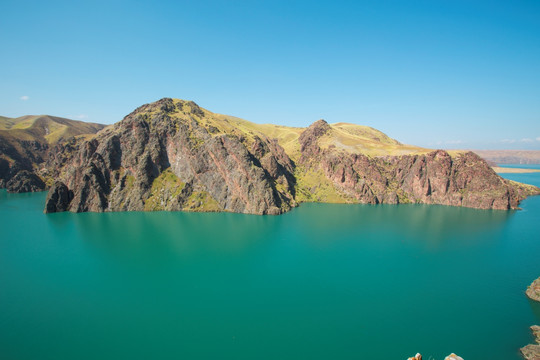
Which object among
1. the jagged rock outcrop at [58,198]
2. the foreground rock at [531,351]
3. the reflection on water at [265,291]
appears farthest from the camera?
the jagged rock outcrop at [58,198]

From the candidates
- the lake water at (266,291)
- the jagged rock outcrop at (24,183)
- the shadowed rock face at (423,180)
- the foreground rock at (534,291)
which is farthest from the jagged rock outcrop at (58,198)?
the foreground rock at (534,291)

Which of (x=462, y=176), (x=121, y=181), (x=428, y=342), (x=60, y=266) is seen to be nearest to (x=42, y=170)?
(x=121, y=181)

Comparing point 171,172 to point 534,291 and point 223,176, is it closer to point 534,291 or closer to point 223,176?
point 223,176

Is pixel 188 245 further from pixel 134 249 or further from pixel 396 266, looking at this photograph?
pixel 396 266

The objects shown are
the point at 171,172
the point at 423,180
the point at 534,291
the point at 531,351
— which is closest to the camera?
the point at 531,351

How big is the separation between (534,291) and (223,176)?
324 ft

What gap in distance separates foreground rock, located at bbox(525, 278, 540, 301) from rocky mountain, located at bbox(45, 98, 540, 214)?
72536 millimetres

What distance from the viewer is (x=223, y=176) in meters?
117

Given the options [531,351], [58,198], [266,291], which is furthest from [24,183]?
[531,351]

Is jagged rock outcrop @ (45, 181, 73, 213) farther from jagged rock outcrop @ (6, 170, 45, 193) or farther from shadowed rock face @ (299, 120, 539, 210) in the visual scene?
shadowed rock face @ (299, 120, 539, 210)

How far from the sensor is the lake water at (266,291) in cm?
3528

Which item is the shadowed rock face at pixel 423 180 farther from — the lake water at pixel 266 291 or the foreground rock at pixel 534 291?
the foreground rock at pixel 534 291

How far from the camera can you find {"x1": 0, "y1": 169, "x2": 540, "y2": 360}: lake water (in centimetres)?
3528

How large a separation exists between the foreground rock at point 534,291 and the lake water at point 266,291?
1291 millimetres
